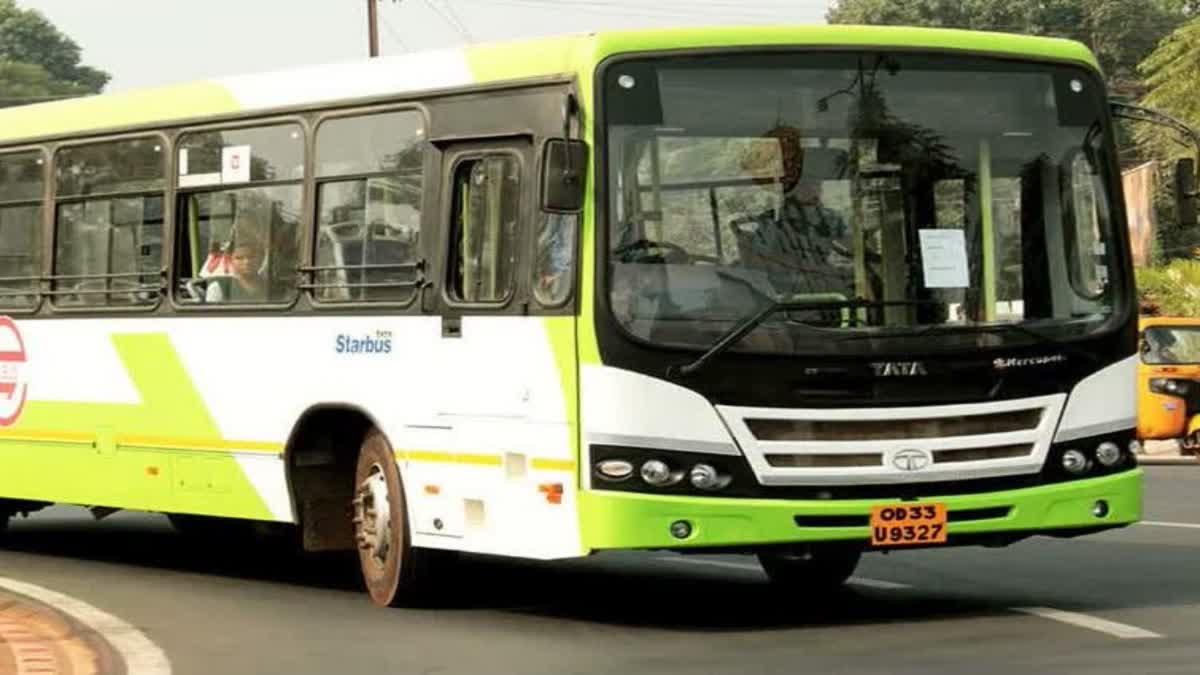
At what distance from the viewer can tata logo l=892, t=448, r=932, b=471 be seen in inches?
501

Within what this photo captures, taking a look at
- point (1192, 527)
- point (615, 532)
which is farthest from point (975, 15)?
point (615, 532)

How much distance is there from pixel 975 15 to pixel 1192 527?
99.1m

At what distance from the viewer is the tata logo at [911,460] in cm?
1273

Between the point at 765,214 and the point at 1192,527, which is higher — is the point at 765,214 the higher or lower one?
the higher one

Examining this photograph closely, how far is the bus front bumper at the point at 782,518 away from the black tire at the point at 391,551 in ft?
6.21

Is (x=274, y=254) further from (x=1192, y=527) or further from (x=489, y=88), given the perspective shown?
(x=1192, y=527)

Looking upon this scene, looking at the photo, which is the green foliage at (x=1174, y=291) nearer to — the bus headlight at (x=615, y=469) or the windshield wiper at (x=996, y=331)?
the windshield wiper at (x=996, y=331)

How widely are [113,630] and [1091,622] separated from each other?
4.85 m

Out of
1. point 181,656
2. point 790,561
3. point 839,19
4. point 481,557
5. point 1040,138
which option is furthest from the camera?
point 839,19

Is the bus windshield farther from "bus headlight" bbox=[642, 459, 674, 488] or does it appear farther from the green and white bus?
"bus headlight" bbox=[642, 459, 674, 488]

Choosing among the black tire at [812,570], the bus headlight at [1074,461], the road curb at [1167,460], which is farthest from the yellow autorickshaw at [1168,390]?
the bus headlight at [1074,461]

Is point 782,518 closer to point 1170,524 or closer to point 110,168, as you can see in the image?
point 110,168

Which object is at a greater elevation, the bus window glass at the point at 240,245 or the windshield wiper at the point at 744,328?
the bus window glass at the point at 240,245

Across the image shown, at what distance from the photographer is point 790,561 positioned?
1513cm
